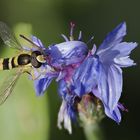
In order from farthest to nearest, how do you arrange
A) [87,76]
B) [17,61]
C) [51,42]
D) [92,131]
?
1. [51,42]
2. [92,131]
3. [17,61]
4. [87,76]

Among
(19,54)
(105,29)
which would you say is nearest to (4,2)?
(105,29)

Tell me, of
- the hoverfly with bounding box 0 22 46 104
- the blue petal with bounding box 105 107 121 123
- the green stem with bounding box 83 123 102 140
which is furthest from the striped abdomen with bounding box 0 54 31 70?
the green stem with bounding box 83 123 102 140

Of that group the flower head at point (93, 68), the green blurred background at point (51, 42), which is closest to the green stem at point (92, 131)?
the green blurred background at point (51, 42)

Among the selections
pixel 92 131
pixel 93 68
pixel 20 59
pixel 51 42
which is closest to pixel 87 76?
pixel 93 68

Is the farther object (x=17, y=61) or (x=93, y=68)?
(x=17, y=61)

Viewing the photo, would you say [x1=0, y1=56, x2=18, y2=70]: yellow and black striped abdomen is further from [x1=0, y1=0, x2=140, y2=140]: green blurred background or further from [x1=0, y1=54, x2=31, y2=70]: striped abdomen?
[x1=0, y1=0, x2=140, y2=140]: green blurred background

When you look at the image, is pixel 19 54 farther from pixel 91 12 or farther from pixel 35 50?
pixel 91 12

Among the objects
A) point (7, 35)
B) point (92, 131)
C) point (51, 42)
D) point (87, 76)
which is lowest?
point (92, 131)

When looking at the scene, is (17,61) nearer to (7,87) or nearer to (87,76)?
(7,87)
